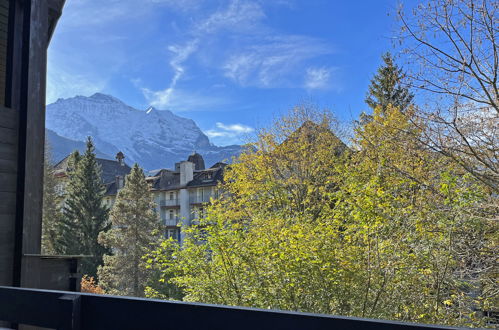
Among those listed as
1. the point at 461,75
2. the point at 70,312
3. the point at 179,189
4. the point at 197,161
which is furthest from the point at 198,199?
the point at 70,312

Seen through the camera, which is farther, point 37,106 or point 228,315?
point 37,106

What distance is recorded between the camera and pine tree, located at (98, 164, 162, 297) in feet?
80.2

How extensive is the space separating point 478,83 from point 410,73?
104 centimetres

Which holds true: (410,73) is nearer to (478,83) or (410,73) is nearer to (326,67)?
(478,83)

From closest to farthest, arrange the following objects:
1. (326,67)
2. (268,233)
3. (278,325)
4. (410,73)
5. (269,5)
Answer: (278,325), (410,73), (268,233), (269,5), (326,67)

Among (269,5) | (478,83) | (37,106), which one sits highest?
(269,5)

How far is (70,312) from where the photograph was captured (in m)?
1.53

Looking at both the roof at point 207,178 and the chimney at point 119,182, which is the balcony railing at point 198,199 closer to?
the roof at point 207,178

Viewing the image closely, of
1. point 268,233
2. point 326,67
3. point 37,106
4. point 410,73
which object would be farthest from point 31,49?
point 326,67

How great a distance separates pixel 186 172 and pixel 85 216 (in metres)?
15.0

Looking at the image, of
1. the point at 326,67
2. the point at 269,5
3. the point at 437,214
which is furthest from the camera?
the point at 326,67

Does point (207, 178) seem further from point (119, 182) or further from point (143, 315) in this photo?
point (143, 315)

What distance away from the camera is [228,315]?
1.21 meters

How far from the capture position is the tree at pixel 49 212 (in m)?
30.0
